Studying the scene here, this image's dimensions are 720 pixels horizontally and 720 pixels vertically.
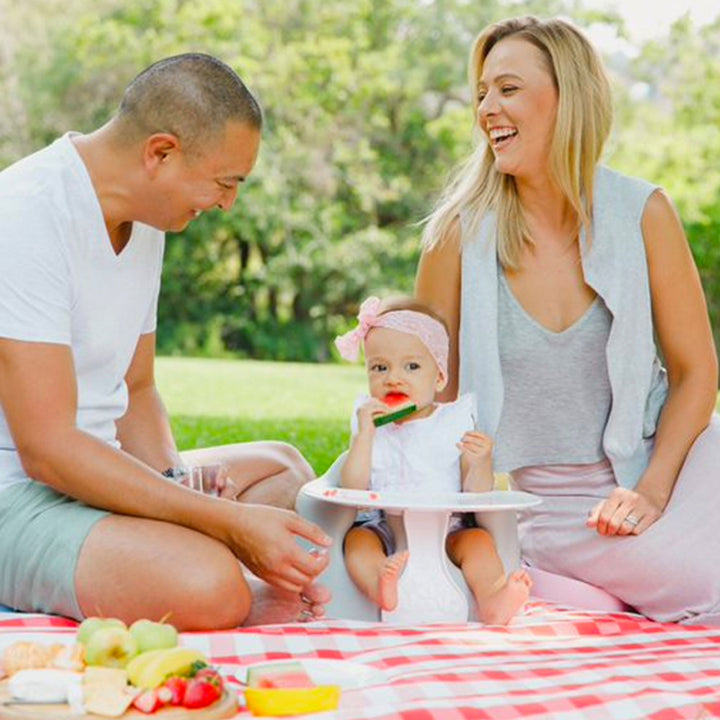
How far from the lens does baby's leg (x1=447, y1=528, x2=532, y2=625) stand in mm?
3199

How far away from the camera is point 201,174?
10.1 ft

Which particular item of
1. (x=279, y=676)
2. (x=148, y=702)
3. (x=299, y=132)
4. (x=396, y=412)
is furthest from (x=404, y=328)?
(x=299, y=132)

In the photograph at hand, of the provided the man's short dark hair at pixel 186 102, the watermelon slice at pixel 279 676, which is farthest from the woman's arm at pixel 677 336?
the watermelon slice at pixel 279 676

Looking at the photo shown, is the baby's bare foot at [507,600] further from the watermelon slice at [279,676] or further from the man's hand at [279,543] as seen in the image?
the watermelon slice at [279,676]

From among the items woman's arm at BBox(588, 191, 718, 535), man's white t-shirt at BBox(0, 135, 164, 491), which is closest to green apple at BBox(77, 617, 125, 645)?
man's white t-shirt at BBox(0, 135, 164, 491)

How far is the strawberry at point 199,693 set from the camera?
87.4 inches

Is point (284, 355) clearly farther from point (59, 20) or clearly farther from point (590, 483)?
point (590, 483)

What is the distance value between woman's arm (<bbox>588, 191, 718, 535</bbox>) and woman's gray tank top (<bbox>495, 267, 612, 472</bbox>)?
153 mm

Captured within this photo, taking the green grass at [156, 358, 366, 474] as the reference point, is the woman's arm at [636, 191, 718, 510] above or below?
above

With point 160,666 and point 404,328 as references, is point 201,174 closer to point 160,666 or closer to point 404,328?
point 404,328

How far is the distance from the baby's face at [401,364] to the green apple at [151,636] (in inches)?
44.6

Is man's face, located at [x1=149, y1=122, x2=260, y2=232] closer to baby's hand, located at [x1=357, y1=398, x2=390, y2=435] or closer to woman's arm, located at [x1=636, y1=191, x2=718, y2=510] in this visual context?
baby's hand, located at [x1=357, y1=398, x2=390, y2=435]

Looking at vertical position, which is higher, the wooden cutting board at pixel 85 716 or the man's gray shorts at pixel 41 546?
the man's gray shorts at pixel 41 546

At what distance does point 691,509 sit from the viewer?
3.52 m
